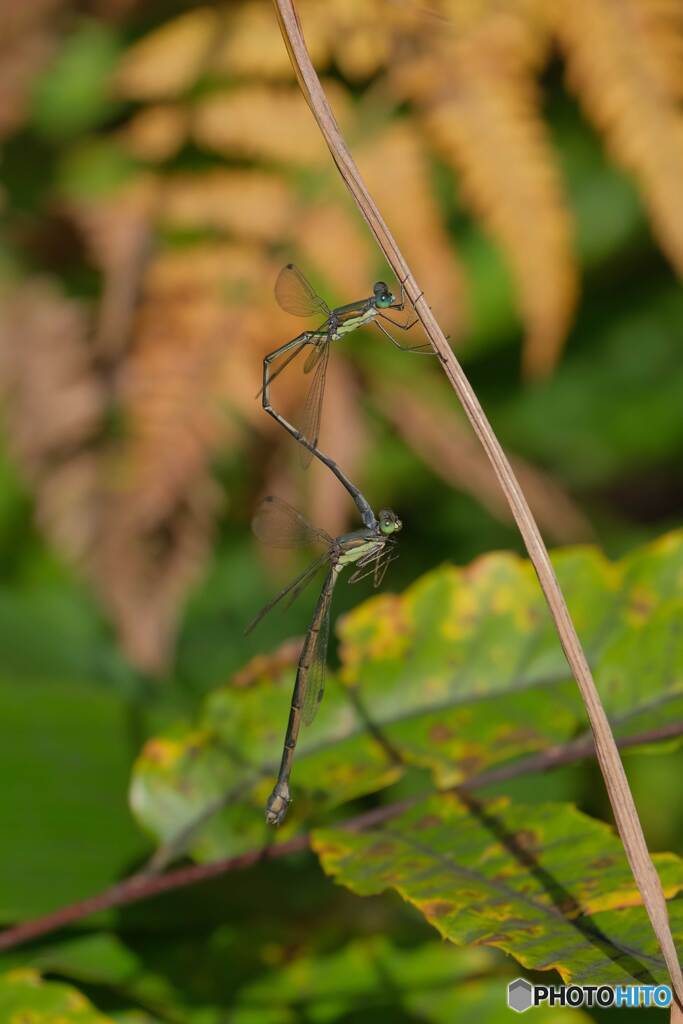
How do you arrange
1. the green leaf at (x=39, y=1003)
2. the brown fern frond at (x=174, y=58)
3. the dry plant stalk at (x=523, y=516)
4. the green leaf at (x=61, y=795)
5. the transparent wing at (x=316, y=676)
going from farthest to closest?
the brown fern frond at (x=174, y=58) → the green leaf at (x=61, y=795) → the transparent wing at (x=316, y=676) → the green leaf at (x=39, y=1003) → the dry plant stalk at (x=523, y=516)

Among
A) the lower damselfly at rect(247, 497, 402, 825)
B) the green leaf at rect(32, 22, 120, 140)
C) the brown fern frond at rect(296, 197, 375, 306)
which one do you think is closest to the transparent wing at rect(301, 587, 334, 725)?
the lower damselfly at rect(247, 497, 402, 825)

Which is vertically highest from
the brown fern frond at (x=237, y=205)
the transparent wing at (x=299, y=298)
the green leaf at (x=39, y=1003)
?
the brown fern frond at (x=237, y=205)

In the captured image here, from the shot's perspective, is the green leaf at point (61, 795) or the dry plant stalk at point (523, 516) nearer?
the dry plant stalk at point (523, 516)

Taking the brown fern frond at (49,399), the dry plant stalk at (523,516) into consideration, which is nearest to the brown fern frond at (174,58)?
the brown fern frond at (49,399)

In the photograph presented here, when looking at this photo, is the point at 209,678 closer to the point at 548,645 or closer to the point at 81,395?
the point at 81,395

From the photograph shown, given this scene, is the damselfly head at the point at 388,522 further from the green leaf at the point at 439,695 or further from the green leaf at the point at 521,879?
the green leaf at the point at 521,879

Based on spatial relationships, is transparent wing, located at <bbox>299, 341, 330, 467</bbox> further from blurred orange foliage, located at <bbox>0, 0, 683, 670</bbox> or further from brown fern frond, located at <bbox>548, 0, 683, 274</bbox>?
brown fern frond, located at <bbox>548, 0, 683, 274</bbox>
